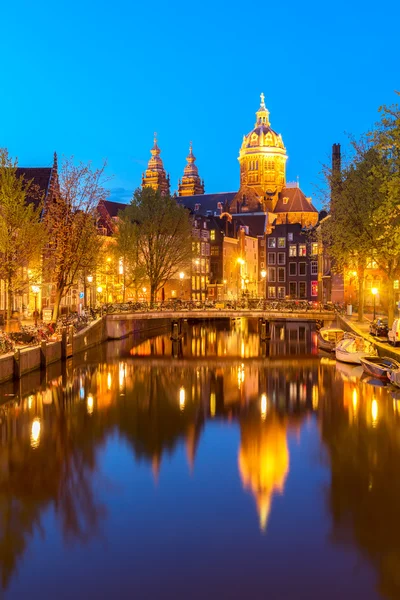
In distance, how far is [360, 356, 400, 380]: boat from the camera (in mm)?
46562

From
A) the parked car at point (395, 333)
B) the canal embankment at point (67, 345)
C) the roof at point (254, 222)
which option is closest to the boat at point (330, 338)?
the parked car at point (395, 333)

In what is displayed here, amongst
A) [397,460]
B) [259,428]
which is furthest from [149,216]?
[397,460]

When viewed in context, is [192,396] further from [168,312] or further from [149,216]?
[149,216]

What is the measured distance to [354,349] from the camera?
55.1 m

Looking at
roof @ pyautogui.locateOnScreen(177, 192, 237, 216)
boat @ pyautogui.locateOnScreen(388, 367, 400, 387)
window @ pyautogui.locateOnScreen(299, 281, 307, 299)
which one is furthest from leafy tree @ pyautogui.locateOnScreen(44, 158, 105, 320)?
roof @ pyautogui.locateOnScreen(177, 192, 237, 216)

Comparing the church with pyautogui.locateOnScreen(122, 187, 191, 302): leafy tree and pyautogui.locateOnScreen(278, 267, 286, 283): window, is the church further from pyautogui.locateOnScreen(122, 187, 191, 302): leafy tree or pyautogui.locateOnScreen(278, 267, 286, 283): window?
pyautogui.locateOnScreen(122, 187, 191, 302): leafy tree

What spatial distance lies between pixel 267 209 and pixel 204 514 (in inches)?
6166

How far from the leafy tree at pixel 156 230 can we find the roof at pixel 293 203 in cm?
9554

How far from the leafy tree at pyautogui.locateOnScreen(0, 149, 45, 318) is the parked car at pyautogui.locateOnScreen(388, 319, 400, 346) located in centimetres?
2781

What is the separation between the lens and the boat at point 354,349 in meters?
53.8

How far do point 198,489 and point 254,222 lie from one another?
415 ft

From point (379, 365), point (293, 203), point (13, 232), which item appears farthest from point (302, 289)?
point (379, 365)

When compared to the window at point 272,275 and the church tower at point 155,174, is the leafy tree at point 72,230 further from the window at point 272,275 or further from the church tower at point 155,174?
the church tower at point 155,174

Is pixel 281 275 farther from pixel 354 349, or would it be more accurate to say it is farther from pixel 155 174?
pixel 354 349
